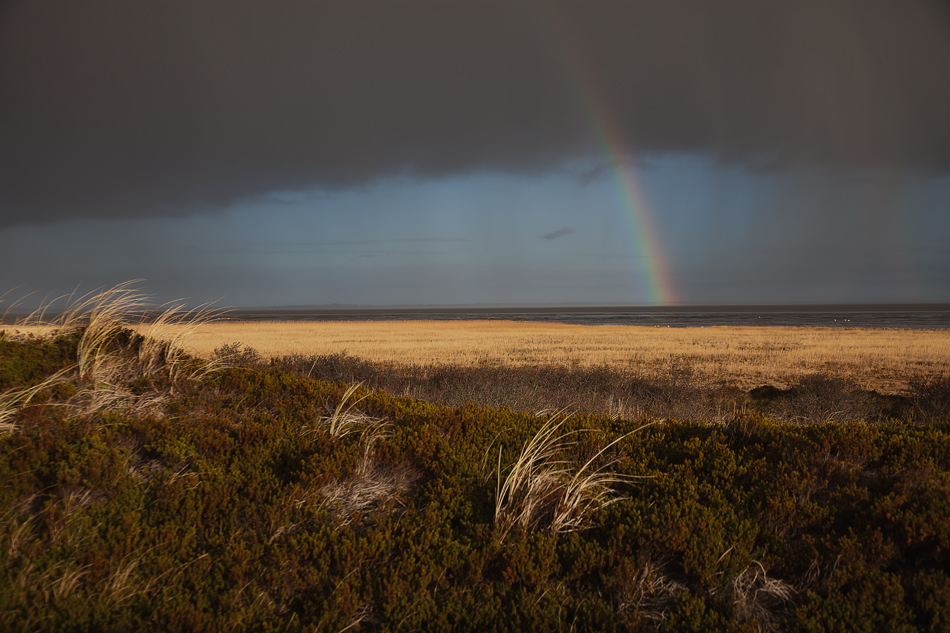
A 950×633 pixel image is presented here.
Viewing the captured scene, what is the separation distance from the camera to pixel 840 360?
69.9 ft

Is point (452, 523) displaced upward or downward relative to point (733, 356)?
upward

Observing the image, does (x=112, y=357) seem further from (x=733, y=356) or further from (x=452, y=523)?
(x=733, y=356)

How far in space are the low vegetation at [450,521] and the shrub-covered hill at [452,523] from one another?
0.05 ft

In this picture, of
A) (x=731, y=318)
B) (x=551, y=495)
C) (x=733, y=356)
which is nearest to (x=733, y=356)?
(x=733, y=356)

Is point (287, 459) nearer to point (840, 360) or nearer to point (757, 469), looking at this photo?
point (757, 469)

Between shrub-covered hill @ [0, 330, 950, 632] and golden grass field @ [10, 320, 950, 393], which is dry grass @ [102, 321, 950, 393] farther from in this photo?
shrub-covered hill @ [0, 330, 950, 632]

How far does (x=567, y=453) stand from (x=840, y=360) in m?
21.7

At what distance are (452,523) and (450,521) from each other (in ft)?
0.26

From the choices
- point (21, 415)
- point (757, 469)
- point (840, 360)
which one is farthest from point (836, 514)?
point (840, 360)

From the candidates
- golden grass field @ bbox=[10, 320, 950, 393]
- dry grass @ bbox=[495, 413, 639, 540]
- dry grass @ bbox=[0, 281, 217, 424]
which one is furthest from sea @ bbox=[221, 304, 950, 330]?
dry grass @ bbox=[495, 413, 639, 540]

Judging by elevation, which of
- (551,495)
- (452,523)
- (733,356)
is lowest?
(733,356)

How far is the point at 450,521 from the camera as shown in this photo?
151 inches

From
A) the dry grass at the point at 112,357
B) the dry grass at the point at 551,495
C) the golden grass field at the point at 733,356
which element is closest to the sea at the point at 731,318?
the golden grass field at the point at 733,356

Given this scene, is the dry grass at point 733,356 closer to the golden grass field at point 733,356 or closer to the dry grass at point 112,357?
the golden grass field at point 733,356
